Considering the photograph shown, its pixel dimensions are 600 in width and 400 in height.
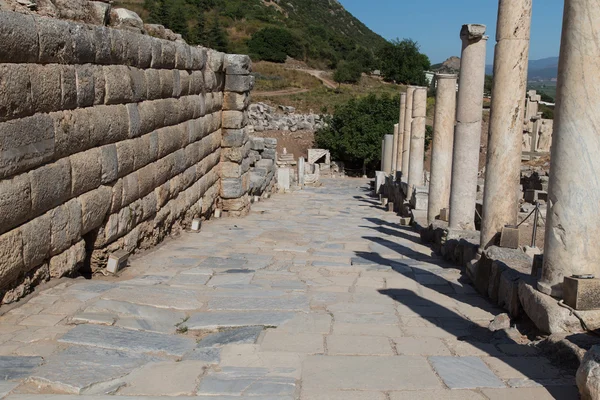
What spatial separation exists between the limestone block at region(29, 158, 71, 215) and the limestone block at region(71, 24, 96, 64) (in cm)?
103

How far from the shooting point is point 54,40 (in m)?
5.52

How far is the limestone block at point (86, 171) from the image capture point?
234 inches

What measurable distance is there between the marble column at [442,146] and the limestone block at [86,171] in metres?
7.25

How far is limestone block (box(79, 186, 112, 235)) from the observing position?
245 inches

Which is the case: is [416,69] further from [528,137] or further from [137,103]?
[137,103]

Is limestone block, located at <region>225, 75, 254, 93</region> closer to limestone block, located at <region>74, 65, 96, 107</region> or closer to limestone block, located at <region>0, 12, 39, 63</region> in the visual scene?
limestone block, located at <region>74, 65, 96, 107</region>

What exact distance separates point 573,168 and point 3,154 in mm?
4402

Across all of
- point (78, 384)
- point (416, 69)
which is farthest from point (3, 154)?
point (416, 69)

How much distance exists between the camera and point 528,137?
3716cm

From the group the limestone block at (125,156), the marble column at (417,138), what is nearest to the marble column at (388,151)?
the marble column at (417,138)

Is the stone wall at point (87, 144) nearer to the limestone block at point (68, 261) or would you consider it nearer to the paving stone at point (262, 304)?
the limestone block at point (68, 261)

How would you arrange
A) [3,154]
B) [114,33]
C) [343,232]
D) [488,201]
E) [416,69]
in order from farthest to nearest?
[416,69]
[343,232]
[488,201]
[114,33]
[3,154]

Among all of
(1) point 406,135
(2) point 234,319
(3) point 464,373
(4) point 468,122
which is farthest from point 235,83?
(1) point 406,135

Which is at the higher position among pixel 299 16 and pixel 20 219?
pixel 299 16
